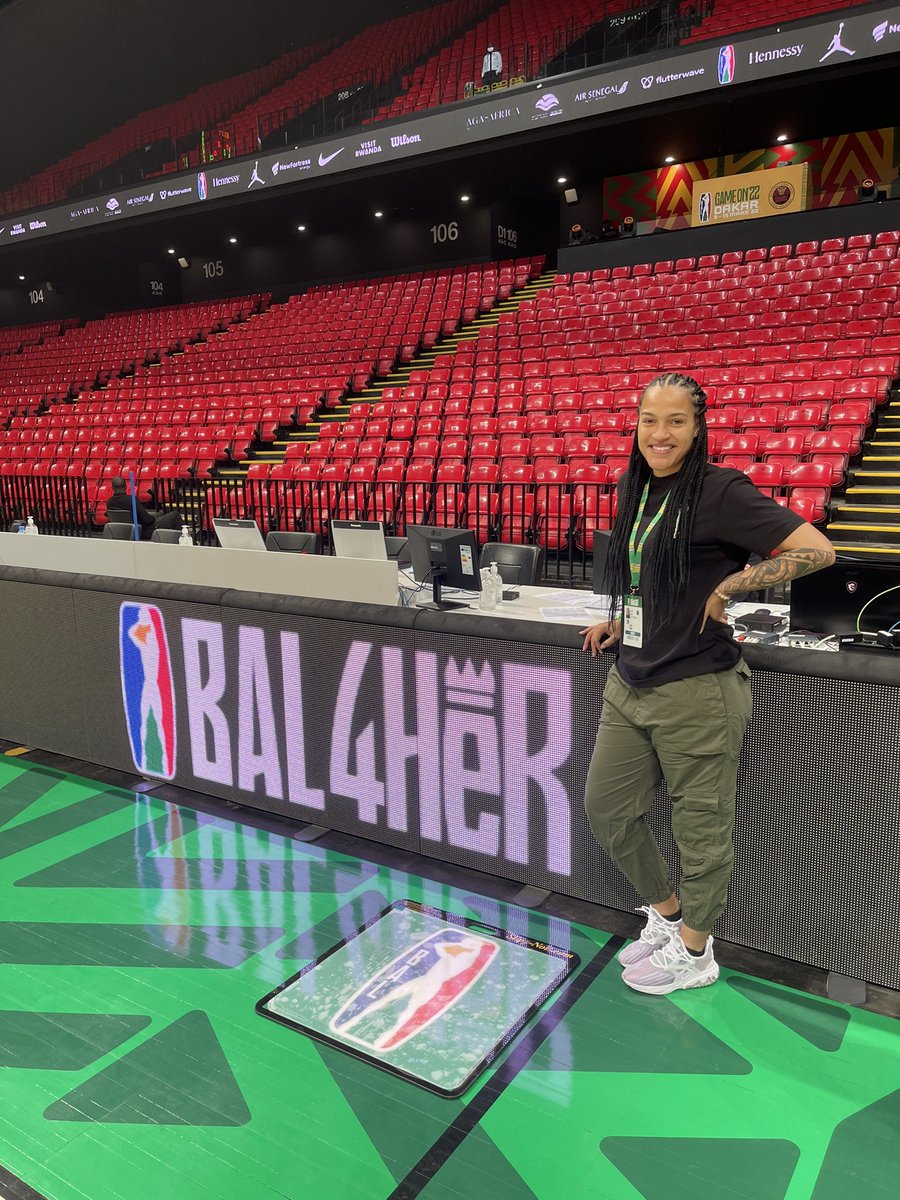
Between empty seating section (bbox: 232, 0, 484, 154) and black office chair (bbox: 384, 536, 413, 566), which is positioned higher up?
empty seating section (bbox: 232, 0, 484, 154)

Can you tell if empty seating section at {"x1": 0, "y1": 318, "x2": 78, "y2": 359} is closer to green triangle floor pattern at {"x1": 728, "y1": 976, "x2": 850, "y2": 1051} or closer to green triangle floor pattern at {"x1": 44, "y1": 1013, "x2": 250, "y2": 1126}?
green triangle floor pattern at {"x1": 44, "y1": 1013, "x2": 250, "y2": 1126}

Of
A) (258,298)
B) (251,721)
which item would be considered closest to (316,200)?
(258,298)

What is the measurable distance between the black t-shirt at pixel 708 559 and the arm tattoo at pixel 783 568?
0.03 metres

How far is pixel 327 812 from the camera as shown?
3.12 m

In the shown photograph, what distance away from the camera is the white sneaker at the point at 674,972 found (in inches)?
86.2

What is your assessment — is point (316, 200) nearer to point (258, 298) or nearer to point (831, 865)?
point (258, 298)

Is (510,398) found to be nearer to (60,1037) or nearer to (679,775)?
(679,775)

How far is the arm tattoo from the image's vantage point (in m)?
1.80

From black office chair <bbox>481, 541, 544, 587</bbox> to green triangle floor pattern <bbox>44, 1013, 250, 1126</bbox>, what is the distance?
2.87 m

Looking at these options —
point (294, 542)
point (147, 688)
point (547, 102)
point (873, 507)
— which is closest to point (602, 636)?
point (147, 688)

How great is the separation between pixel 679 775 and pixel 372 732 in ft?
4.05

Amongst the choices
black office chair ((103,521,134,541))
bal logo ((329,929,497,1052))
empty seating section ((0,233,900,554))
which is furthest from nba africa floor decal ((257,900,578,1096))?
black office chair ((103,521,134,541))

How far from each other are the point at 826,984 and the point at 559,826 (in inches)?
32.9

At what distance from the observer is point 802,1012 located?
2113mm
